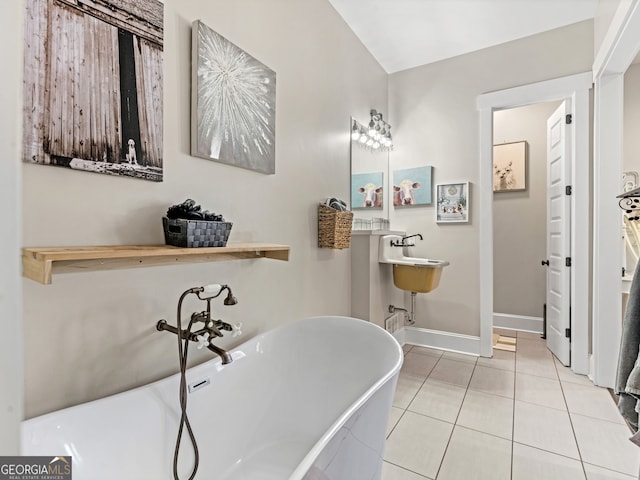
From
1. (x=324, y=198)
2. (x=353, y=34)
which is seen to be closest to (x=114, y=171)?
(x=324, y=198)

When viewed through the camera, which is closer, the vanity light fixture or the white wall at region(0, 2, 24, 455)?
the white wall at region(0, 2, 24, 455)

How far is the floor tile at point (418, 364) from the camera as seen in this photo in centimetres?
262

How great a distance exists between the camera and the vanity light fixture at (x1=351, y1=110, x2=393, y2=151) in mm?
2814

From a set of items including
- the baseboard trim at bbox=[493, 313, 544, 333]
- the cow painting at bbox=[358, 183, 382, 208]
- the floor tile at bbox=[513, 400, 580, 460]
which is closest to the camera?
the floor tile at bbox=[513, 400, 580, 460]

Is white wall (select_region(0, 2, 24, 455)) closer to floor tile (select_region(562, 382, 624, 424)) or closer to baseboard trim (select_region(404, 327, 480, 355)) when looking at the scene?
floor tile (select_region(562, 382, 624, 424))

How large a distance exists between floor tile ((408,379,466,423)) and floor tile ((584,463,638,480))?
24.9 inches

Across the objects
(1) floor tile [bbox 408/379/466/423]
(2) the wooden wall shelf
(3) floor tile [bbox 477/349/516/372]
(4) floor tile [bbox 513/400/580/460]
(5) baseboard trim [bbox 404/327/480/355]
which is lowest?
(4) floor tile [bbox 513/400/580/460]

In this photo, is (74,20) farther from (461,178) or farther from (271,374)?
(461,178)

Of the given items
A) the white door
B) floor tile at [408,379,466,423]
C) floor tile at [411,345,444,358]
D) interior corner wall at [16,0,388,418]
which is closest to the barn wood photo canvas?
interior corner wall at [16,0,388,418]

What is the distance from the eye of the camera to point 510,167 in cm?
383

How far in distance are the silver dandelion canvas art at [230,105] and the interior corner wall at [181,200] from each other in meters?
0.05

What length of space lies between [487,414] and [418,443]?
1.90ft

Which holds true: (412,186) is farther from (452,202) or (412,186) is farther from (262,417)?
(262,417)

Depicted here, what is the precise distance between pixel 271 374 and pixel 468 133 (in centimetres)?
276
